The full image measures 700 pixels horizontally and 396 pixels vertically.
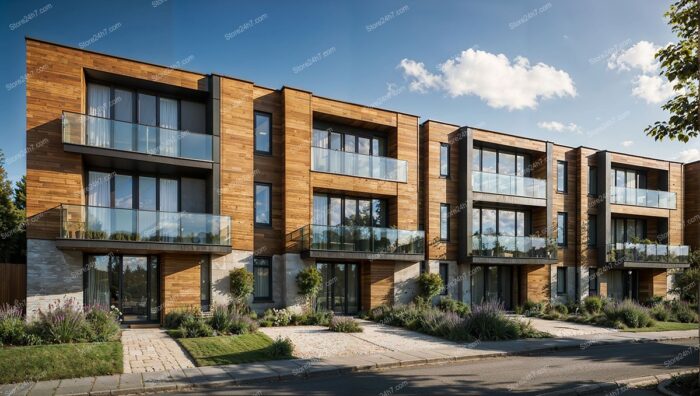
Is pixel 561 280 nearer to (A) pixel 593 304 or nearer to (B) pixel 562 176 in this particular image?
(A) pixel 593 304

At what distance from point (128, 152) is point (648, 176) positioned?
29.0 m

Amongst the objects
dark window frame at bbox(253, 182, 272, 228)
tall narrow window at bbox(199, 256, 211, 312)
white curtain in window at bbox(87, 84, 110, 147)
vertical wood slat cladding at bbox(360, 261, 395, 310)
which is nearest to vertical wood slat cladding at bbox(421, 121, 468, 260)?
vertical wood slat cladding at bbox(360, 261, 395, 310)

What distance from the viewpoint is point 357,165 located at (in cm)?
2044

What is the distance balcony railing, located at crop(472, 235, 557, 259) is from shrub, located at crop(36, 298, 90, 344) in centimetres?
1597

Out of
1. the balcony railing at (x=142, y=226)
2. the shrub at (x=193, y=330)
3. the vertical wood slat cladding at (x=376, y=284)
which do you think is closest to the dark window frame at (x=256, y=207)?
the balcony railing at (x=142, y=226)

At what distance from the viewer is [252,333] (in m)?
14.7

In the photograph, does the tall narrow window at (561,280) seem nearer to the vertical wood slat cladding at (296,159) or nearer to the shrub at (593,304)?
the shrub at (593,304)

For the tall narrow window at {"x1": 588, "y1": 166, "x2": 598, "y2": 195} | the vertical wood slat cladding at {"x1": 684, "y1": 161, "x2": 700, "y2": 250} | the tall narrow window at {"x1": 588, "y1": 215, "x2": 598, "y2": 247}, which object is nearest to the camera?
the tall narrow window at {"x1": 588, "y1": 215, "x2": 598, "y2": 247}

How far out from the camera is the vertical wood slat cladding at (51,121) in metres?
15.1

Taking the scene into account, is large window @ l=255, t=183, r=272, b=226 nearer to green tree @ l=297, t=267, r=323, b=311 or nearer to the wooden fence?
green tree @ l=297, t=267, r=323, b=311

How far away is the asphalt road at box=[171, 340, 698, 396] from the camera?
8.98 meters

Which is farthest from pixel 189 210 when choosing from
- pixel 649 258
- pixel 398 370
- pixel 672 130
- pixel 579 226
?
pixel 649 258

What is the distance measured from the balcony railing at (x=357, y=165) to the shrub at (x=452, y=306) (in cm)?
552

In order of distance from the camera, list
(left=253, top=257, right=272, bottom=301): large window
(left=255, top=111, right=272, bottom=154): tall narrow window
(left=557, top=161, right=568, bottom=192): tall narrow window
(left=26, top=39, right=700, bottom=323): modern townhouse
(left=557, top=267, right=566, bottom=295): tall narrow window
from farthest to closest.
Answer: (left=557, top=161, right=568, bottom=192): tall narrow window, (left=557, top=267, right=566, bottom=295): tall narrow window, (left=255, top=111, right=272, bottom=154): tall narrow window, (left=253, top=257, right=272, bottom=301): large window, (left=26, top=39, right=700, bottom=323): modern townhouse
